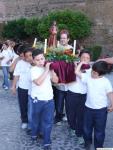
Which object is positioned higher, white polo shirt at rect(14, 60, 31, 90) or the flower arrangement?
the flower arrangement

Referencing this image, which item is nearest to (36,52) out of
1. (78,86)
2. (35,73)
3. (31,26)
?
(35,73)

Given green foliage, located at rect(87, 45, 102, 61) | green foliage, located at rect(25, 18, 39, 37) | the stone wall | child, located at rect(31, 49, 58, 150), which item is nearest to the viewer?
child, located at rect(31, 49, 58, 150)

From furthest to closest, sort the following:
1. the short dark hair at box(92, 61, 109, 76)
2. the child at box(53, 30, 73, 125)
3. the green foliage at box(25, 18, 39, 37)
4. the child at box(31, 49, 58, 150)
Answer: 1. the green foliage at box(25, 18, 39, 37)
2. the child at box(53, 30, 73, 125)
3. the child at box(31, 49, 58, 150)
4. the short dark hair at box(92, 61, 109, 76)

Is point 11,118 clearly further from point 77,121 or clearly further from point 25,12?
point 25,12

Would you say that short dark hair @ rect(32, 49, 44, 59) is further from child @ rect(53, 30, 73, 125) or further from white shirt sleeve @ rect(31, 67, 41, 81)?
child @ rect(53, 30, 73, 125)

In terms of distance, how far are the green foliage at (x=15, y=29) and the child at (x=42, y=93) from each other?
14745 millimetres

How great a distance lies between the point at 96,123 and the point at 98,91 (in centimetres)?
43

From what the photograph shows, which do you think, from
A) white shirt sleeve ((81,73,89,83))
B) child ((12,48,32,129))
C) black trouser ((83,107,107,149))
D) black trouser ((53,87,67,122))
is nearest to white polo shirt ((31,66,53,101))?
white shirt sleeve ((81,73,89,83))

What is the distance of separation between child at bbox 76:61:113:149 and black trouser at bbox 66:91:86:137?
1.71 ft

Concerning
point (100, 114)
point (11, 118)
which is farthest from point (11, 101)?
point (100, 114)

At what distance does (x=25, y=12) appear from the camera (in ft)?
72.7

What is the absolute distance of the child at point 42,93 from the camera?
18.2 feet

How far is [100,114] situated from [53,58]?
105cm

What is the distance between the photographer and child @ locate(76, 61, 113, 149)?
5.30m
